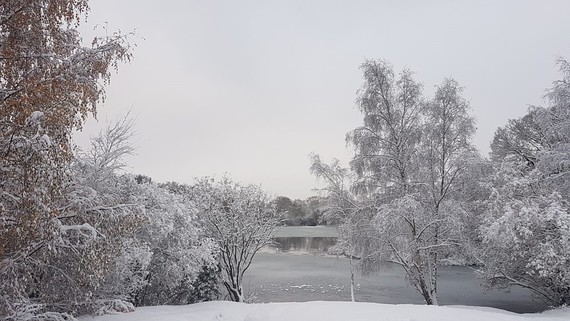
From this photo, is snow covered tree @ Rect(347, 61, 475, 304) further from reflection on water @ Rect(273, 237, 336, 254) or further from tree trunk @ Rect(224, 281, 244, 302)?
reflection on water @ Rect(273, 237, 336, 254)

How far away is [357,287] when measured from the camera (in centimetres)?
2183

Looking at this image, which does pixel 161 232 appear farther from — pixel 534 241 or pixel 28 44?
pixel 534 241

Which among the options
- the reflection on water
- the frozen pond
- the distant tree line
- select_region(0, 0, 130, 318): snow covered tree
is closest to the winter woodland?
select_region(0, 0, 130, 318): snow covered tree

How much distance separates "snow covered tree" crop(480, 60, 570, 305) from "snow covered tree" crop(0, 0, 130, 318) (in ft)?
40.2

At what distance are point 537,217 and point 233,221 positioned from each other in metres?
12.5

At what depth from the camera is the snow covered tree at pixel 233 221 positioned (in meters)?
18.5

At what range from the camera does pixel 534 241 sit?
1285cm

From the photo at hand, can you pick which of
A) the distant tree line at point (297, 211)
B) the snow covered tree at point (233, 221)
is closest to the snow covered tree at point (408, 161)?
the distant tree line at point (297, 211)

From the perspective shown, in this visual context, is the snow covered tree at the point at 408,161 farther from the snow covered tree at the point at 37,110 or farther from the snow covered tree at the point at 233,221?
the snow covered tree at the point at 37,110

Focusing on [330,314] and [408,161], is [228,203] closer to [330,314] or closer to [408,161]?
[408,161]

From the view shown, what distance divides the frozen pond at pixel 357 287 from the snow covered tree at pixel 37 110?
13889 mm

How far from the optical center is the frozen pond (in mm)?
18453

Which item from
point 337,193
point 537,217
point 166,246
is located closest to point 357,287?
point 337,193

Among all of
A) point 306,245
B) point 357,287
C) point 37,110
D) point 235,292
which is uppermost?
point 37,110
